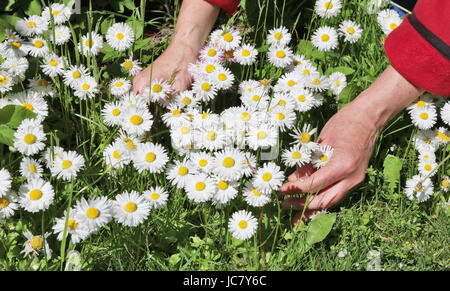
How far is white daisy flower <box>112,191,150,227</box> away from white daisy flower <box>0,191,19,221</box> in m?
0.27

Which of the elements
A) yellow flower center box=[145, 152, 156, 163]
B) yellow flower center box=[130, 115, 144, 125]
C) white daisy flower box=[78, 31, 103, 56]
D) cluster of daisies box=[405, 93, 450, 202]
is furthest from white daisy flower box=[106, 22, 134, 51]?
cluster of daisies box=[405, 93, 450, 202]

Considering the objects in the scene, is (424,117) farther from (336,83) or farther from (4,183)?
(4,183)

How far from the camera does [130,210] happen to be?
124cm

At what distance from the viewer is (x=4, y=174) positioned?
50.1 inches

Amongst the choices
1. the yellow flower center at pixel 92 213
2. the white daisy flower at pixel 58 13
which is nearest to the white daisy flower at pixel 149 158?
the yellow flower center at pixel 92 213

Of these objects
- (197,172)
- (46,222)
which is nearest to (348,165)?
(197,172)

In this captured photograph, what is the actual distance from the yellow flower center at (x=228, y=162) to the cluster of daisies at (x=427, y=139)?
606 millimetres

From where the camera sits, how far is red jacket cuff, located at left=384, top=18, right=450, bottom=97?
146cm

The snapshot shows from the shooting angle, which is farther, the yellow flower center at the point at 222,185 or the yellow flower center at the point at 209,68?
the yellow flower center at the point at 209,68

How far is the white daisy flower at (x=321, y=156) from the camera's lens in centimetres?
145

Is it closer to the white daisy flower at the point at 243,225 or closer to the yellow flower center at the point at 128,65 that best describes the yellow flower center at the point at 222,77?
the yellow flower center at the point at 128,65

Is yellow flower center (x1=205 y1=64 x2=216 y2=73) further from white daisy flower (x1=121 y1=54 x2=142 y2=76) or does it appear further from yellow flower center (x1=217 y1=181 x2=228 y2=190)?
yellow flower center (x1=217 y1=181 x2=228 y2=190)
